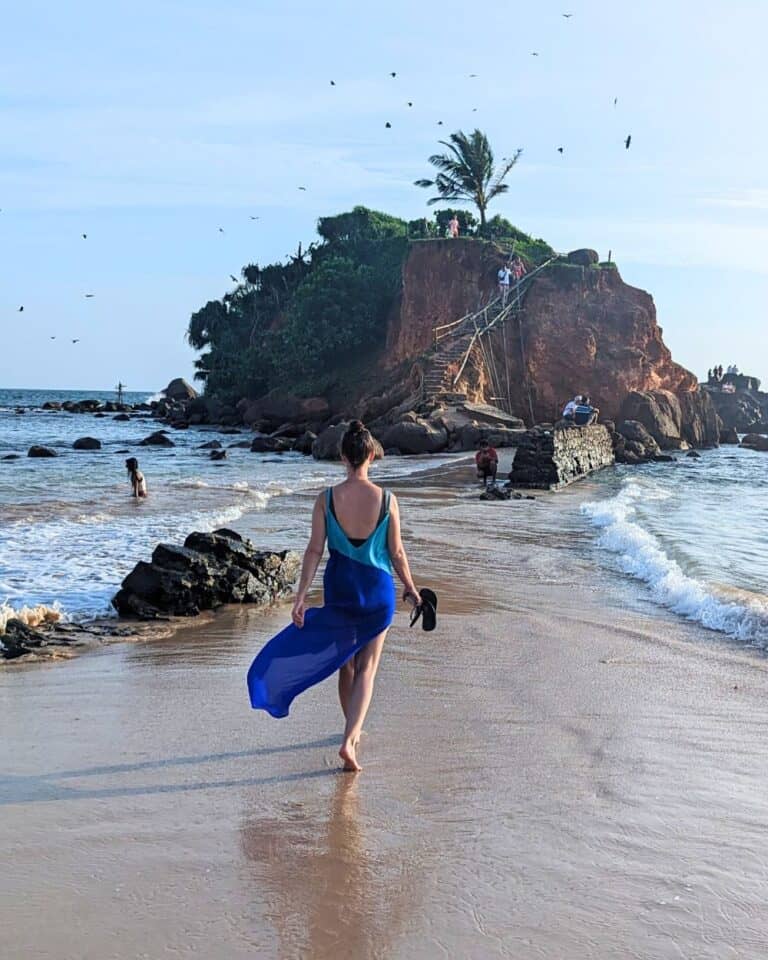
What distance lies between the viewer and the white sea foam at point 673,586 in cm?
828

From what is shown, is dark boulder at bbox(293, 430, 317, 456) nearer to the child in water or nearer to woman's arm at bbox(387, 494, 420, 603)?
the child in water

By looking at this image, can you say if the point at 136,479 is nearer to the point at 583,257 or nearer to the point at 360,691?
the point at 360,691

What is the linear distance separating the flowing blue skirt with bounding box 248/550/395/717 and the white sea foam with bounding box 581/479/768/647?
422 centimetres

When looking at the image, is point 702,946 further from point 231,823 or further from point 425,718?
point 425,718

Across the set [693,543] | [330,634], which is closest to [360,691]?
[330,634]

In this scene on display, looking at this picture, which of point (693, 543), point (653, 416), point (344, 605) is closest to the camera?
point (344, 605)

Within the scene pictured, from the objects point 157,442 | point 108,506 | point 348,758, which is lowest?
point 108,506

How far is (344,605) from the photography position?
15.4 ft

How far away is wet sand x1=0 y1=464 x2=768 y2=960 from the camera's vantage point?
3129 mm

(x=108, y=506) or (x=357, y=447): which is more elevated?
(x=357, y=447)

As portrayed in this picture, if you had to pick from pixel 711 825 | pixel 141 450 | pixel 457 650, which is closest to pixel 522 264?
pixel 141 450

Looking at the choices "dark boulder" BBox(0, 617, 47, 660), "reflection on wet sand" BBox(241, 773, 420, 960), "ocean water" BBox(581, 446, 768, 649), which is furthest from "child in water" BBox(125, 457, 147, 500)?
"reflection on wet sand" BBox(241, 773, 420, 960)

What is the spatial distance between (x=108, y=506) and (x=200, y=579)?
371 inches

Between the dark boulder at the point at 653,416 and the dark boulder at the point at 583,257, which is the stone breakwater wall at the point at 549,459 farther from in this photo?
the dark boulder at the point at 583,257
